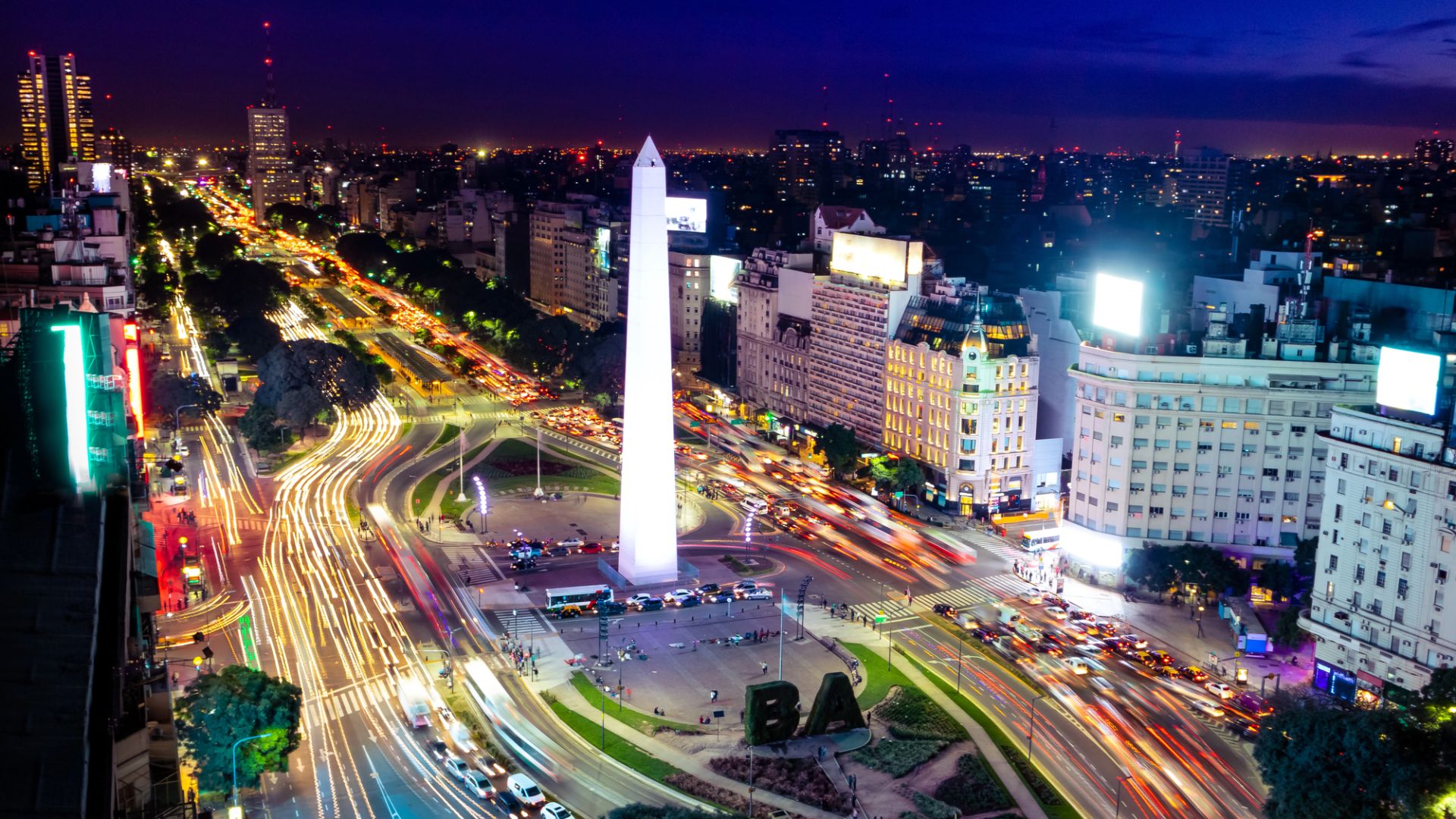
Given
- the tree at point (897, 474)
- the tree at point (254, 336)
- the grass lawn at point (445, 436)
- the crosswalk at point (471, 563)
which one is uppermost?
the tree at point (254, 336)

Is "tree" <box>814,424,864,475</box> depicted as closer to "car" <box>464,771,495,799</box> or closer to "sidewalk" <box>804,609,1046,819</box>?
"sidewalk" <box>804,609,1046,819</box>

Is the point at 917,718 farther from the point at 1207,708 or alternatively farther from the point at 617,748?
the point at 1207,708

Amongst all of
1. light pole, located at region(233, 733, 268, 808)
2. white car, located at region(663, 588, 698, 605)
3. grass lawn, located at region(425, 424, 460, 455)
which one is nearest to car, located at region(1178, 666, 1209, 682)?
white car, located at region(663, 588, 698, 605)

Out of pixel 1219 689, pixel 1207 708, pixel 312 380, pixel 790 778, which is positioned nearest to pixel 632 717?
pixel 790 778

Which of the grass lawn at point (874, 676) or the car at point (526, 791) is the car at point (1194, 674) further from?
the car at point (526, 791)

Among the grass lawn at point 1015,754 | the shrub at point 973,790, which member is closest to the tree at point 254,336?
the grass lawn at point 1015,754
